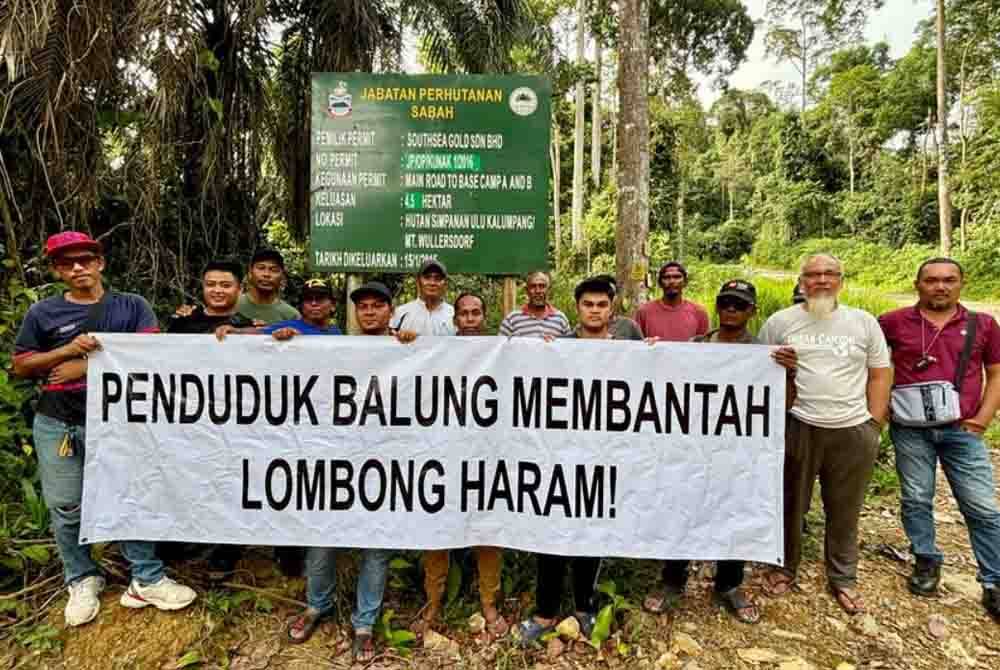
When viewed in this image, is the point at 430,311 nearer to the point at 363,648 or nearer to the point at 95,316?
the point at 95,316

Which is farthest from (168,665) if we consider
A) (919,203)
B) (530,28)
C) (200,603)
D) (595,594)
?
(919,203)

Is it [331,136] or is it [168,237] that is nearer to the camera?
[331,136]

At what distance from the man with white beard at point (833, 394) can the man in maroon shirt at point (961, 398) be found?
334mm

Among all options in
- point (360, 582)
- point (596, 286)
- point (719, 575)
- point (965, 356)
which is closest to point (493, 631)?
point (360, 582)

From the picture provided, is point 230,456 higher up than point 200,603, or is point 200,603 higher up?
point 230,456

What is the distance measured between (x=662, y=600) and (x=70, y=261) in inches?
141

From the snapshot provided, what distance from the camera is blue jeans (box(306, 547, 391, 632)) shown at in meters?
2.88

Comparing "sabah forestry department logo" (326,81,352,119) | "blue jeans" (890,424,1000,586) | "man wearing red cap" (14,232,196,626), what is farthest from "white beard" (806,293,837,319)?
"sabah forestry department logo" (326,81,352,119)

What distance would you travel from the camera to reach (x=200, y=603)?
304 cm

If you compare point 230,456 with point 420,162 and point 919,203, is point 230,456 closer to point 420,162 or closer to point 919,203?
point 420,162

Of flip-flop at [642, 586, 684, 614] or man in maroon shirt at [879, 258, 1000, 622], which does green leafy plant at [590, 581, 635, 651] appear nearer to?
flip-flop at [642, 586, 684, 614]

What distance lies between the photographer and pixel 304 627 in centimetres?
292

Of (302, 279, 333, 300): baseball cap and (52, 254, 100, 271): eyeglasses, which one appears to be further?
(302, 279, 333, 300): baseball cap

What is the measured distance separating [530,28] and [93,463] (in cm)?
727
